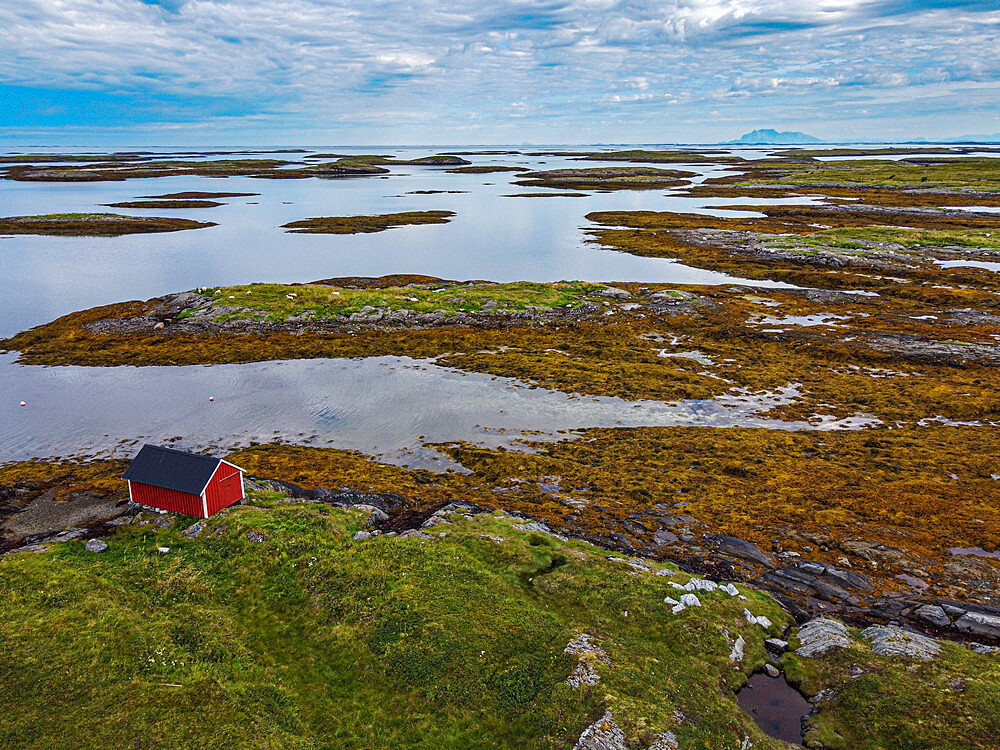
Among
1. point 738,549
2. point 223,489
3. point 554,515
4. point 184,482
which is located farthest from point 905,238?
point 184,482

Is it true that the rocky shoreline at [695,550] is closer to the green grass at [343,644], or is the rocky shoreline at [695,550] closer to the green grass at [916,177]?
the green grass at [343,644]

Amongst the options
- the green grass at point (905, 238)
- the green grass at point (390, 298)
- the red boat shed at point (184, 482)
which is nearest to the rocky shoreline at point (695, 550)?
the red boat shed at point (184, 482)

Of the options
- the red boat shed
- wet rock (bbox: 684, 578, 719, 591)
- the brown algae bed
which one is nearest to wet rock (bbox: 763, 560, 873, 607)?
wet rock (bbox: 684, 578, 719, 591)

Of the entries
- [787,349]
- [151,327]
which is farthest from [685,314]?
[151,327]

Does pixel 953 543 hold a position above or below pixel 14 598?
below

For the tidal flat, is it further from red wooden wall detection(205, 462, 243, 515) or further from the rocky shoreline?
red wooden wall detection(205, 462, 243, 515)

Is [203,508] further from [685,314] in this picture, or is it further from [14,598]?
[685,314]

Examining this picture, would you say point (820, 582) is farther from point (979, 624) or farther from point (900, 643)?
point (979, 624)
